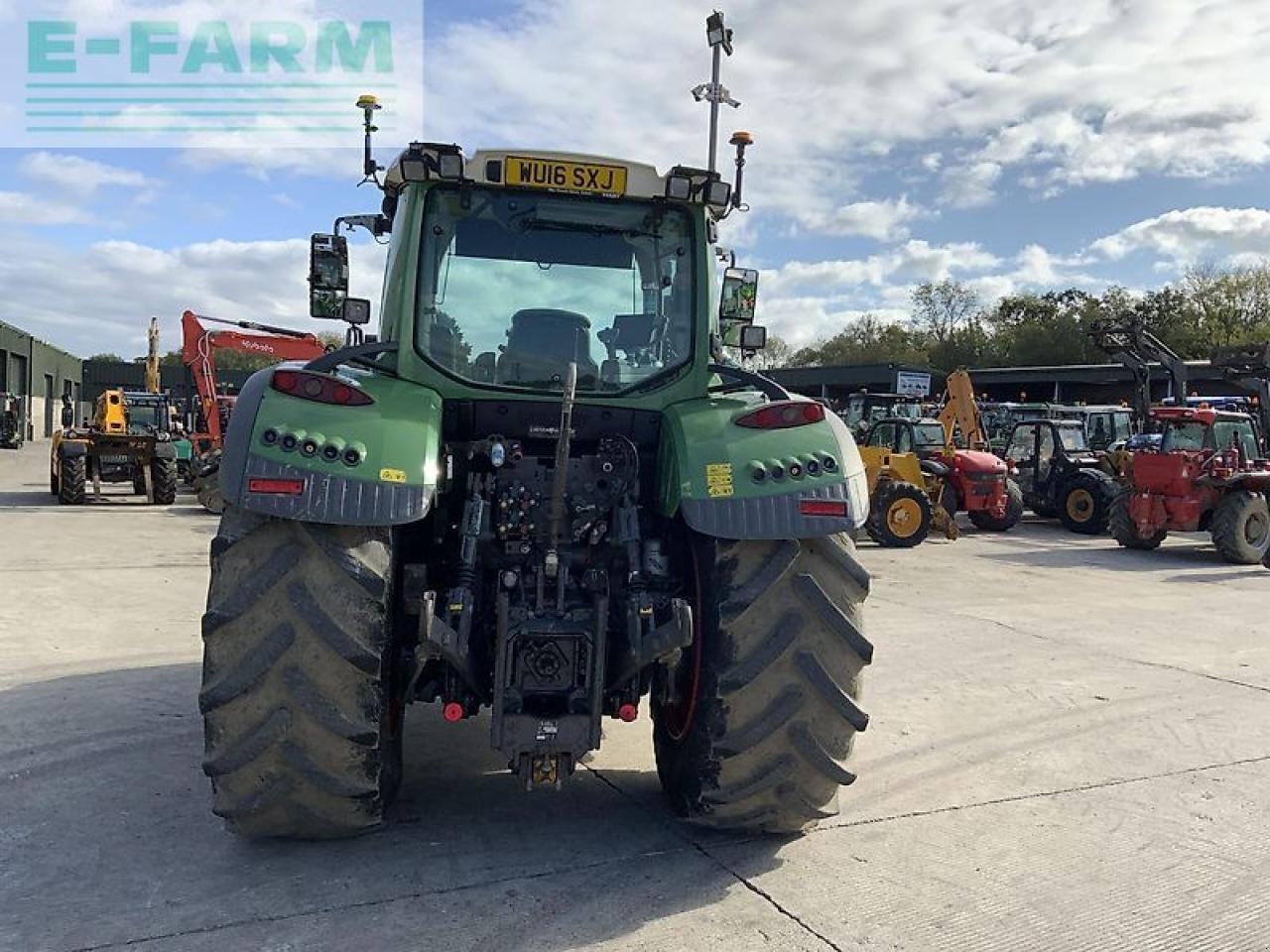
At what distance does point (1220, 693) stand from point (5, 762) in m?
6.89

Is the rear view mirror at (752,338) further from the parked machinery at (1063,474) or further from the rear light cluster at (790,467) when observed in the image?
the parked machinery at (1063,474)

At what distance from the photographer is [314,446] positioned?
342 cm

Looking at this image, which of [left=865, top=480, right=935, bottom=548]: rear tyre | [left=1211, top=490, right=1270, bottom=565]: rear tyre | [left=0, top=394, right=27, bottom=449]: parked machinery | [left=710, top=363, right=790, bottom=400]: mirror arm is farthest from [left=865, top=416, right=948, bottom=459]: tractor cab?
[left=0, top=394, right=27, bottom=449]: parked machinery

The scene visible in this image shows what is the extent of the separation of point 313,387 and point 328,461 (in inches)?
14.1

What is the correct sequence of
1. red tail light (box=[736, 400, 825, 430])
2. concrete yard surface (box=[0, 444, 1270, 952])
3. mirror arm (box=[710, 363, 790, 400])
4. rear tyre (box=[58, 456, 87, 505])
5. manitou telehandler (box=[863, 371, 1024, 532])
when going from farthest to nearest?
rear tyre (box=[58, 456, 87, 505])
manitou telehandler (box=[863, 371, 1024, 532])
mirror arm (box=[710, 363, 790, 400])
red tail light (box=[736, 400, 825, 430])
concrete yard surface (box=[0, 444, 1270, 952])

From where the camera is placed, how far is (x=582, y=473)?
4129mm

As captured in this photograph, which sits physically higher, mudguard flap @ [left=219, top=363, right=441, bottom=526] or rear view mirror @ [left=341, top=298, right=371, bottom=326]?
rear view mirror @ [left=341, top=298, right=371, bottom=326]

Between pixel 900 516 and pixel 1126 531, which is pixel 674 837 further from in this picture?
pixel 1126 531

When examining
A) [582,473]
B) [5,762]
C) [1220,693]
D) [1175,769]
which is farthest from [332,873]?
[1220,693]

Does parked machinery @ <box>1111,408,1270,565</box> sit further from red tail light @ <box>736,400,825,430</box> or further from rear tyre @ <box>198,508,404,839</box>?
rear tyre @ <box>198,508,404,839</box>

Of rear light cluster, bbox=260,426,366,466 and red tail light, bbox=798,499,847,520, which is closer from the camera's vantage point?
rear light cluster, bbox=260,426,366,466

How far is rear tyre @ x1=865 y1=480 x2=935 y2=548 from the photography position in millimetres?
14820

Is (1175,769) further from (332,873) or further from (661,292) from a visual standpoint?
(332,873)

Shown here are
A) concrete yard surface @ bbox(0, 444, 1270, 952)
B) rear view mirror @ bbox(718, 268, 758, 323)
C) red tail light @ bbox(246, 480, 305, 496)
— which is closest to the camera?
concrete yard surface @ bbox(0, 444, 1270, 952)
